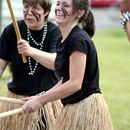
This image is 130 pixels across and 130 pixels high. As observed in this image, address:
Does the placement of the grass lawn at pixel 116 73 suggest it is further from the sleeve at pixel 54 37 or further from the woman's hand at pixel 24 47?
the woman's hand at pixel 24 47

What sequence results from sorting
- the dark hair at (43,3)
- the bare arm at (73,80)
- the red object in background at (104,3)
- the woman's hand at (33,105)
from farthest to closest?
the red object in background at (104,3) < the dark hair at (43,3) < the woman's hand at (33,105) < the bare arm at (73,80)

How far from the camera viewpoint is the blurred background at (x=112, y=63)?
881 centimetres

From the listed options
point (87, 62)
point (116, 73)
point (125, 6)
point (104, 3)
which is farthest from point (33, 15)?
point (104, 3)

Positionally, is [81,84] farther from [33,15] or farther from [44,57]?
[33,15]

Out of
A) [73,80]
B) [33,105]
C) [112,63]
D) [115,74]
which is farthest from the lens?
[112,63]

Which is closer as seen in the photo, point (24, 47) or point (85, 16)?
point (85, 16)

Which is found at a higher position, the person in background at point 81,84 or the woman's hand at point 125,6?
the woman's hand at point 125,6

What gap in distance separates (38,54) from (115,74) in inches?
342

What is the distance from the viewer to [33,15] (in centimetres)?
491

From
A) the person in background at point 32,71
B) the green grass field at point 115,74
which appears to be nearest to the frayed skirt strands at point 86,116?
the person in background at point 32,71

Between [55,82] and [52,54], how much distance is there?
0.34 meters

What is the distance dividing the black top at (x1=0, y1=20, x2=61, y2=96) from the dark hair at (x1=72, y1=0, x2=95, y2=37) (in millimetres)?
489

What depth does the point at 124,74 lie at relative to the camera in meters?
13.2

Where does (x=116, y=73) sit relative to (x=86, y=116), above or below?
below
